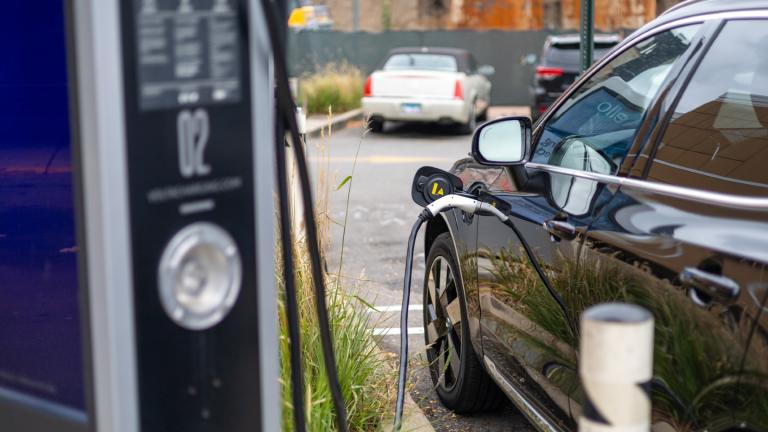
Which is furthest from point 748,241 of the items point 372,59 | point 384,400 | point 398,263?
point 372,59

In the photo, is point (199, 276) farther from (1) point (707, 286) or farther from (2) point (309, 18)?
(2) point (309, 18)

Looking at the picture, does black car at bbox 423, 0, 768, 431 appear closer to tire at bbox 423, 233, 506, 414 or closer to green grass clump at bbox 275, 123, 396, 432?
tire at bbox 423, 233, 506, 414

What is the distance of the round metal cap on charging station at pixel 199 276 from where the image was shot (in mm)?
1755

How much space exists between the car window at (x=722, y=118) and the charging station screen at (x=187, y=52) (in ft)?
4.77

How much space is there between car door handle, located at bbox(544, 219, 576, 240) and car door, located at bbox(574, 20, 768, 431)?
0.13 metres

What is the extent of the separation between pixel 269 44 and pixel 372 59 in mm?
27859

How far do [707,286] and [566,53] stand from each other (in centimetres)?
1887

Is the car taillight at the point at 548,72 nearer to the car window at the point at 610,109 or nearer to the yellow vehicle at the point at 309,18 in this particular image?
the yellow vehicle at the point at 309,18

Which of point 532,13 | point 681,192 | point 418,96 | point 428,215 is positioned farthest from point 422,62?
point 681,192

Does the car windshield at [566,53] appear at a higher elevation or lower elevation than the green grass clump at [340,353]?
higher

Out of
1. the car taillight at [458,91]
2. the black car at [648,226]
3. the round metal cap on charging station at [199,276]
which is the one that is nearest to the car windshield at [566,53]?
the car taillight at [458,91]

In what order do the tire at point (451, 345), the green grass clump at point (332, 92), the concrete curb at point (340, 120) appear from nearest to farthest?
the tire at point (451, 345)
the concrete curb at point (340, 120)
the green grass clump at point (332, 92)

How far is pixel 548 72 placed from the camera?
67.4 feet

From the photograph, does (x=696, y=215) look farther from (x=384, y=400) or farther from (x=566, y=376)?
(x=384, y=400)
